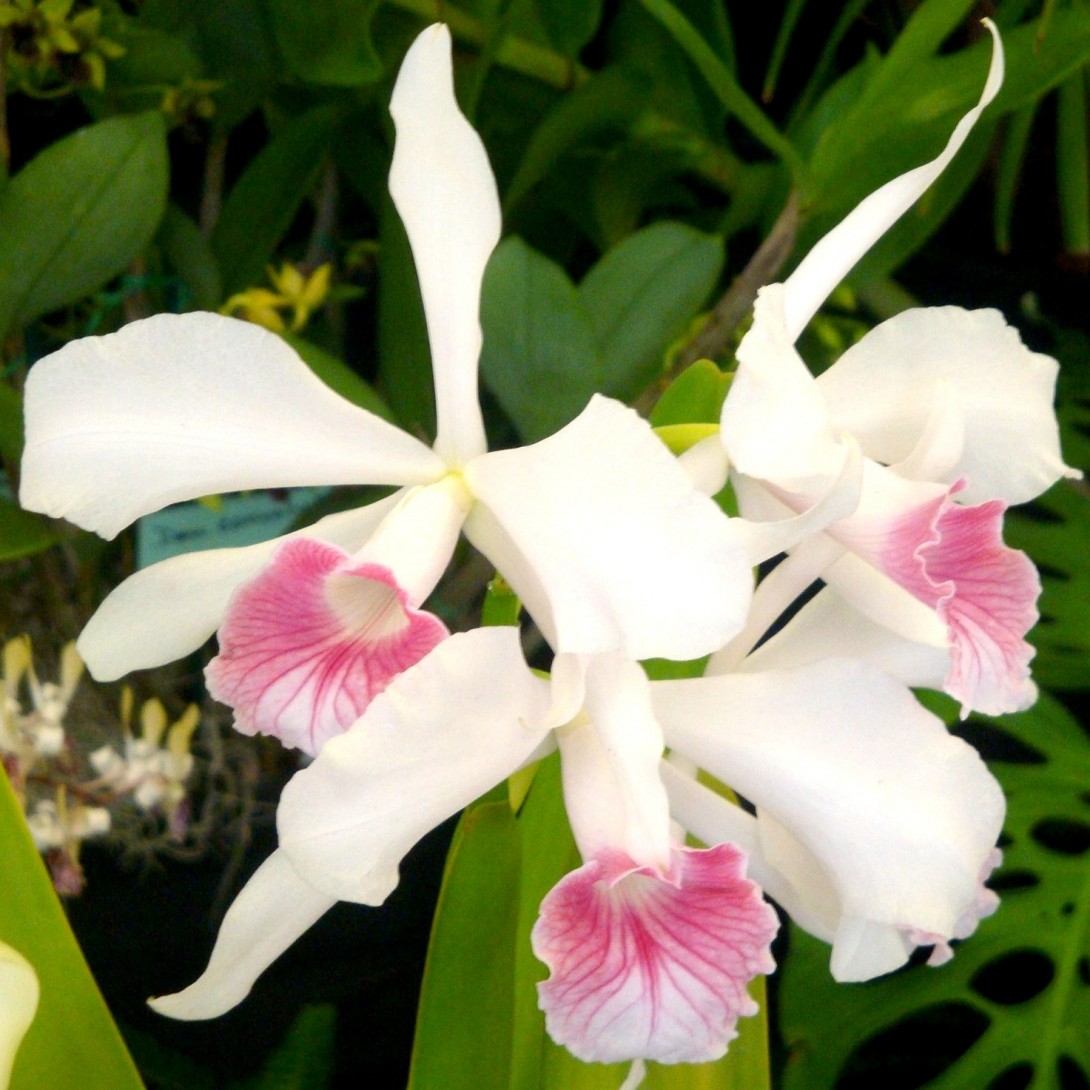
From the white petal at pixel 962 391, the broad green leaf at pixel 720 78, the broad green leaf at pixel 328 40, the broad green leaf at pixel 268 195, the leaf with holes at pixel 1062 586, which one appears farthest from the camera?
the leaf with holes at pixel 1062 586

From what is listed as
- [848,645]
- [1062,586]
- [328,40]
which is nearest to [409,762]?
[848,645]

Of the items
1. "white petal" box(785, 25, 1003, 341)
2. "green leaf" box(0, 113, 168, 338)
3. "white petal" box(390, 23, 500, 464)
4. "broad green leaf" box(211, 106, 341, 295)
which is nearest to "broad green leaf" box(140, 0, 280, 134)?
"broad green leaf" box(211, 106, 341, 295)

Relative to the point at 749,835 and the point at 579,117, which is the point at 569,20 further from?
the point at 749,835

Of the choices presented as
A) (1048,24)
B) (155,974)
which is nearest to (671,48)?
(1048,24)

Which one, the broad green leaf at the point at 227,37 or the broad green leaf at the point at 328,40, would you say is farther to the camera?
the broad green leaf at the point at 227,37

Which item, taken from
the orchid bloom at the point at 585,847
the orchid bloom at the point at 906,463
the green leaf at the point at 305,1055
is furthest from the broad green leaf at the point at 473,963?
the green leaf at the point at 305,1055

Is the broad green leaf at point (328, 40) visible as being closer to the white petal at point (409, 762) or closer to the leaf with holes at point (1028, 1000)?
the white petal at point (409, 762)
